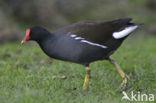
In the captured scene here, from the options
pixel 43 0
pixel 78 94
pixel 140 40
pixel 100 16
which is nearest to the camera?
pixel 78 94

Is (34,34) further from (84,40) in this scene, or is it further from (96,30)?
(96,30)

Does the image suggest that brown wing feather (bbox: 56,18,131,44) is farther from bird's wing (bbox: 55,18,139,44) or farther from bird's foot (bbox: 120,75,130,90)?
bird's foot (bbox: 120,75,130,90)

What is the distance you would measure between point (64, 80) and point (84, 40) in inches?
35.7

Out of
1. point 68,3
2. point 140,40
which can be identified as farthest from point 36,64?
point 68,3

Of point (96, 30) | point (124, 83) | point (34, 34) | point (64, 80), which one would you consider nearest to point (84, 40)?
point (96, 30)

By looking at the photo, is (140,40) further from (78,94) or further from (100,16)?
(78,94)

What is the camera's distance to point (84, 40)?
5.39 metres

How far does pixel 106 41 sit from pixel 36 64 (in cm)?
216

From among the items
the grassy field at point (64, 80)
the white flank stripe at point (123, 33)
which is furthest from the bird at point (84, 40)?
the grassy field at point (64, 80)

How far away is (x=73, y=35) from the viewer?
212 inches

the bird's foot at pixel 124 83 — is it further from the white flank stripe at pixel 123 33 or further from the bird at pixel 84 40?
the white flank stripe at pixel 123 33

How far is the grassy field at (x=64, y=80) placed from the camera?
16.2 ft

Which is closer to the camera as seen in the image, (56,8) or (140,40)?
(140,40)

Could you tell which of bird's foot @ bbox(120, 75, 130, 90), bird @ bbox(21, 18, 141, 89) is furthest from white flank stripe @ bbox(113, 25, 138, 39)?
bird's foot @ bbox(120, 75, 130, 90)
